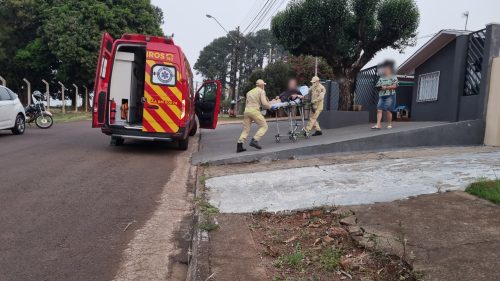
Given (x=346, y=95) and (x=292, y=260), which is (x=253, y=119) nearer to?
(x=346, y=95)

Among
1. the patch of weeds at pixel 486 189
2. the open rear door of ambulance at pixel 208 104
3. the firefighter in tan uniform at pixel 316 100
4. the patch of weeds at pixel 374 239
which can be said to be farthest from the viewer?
the open rear door of ambulance at pixel 208 104

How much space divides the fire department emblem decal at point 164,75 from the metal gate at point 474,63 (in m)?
6.99

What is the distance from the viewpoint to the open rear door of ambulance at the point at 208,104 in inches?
500

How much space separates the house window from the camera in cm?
1385

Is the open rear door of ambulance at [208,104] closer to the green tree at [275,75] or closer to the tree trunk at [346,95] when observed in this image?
the tree trunk at [346,95]

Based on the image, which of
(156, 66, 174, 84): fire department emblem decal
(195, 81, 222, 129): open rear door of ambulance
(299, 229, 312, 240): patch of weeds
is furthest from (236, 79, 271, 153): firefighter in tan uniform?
(299, 229, 312, 240): patch of weeds

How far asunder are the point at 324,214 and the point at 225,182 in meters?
2.40

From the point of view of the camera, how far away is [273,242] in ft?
14.0

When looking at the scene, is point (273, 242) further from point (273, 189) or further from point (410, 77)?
point (410, 77)

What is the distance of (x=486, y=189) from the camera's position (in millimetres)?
4969

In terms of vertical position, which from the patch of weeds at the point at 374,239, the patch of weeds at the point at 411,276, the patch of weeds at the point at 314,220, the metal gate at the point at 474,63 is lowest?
the patch of weeds at the point at 314,220

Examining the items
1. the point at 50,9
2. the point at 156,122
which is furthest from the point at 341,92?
the point at 50,9

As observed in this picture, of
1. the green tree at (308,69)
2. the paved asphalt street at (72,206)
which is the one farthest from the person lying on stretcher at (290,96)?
the green tree at (308,69)

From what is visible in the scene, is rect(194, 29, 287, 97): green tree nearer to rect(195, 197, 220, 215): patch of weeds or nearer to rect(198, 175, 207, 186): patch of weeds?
rect(198, 175, 207, 186): patch of weeds
